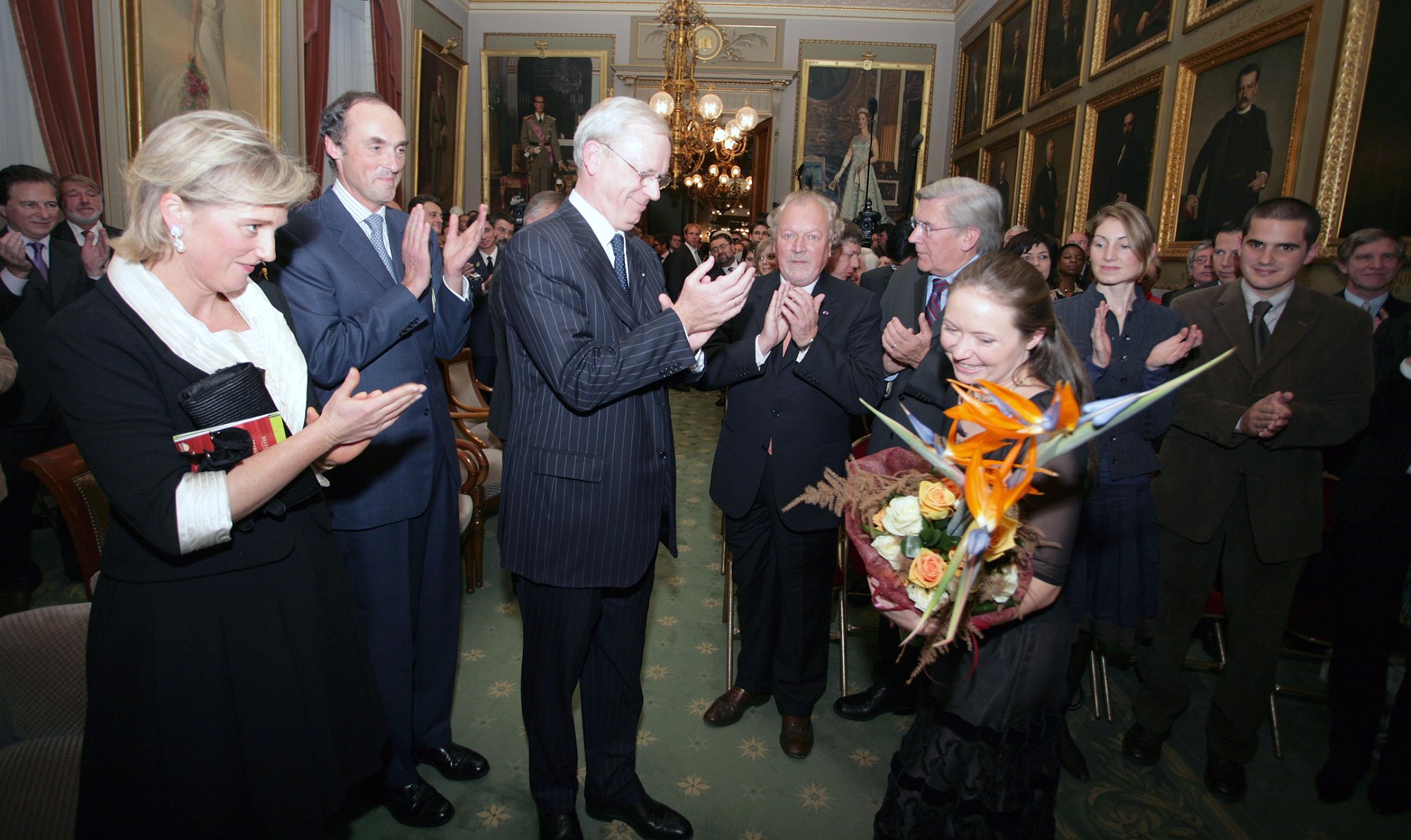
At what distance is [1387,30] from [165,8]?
26.6 feet

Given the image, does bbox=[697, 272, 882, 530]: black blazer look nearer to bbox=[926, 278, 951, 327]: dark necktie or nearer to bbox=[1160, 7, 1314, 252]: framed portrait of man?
bbox=[926, 278, 951, 327]: dark necktie

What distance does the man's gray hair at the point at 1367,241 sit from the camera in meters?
3.42

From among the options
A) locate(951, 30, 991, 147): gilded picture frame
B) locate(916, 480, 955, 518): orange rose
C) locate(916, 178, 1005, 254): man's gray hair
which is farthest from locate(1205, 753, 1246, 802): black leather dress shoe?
locate(951, 30, 991, 147): gilded picture frame

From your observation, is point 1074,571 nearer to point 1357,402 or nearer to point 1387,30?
point 1357,402

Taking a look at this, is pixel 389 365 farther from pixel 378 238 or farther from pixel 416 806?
pixel 416 806

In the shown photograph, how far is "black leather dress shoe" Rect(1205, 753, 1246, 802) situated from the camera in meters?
2.53

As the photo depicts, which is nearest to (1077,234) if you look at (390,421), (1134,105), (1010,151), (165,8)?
(1134,105)

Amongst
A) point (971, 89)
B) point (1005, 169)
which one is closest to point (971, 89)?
point (971, 89)

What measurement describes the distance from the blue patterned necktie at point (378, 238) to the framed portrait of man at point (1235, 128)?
5.38m

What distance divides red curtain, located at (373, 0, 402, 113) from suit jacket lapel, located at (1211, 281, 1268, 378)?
951 cm

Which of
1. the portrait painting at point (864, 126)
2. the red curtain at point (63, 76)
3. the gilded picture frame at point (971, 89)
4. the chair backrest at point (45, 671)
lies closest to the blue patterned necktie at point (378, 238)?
the chair backrest at point (45, 671)

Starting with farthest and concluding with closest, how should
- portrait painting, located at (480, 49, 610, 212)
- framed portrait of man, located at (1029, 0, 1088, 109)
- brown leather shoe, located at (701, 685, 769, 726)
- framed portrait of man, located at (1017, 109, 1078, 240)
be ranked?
portrait painting, located at (480, 49, 610, 212)
framed portrait of man, located at (1017, 109, 1078, 240)
framed portrait of man, located at (1029, 0, 1088, 109)
brown leather shoe, located at (701, 685, 769, 726)

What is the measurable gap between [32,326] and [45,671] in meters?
2.80

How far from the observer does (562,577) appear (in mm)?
1908
